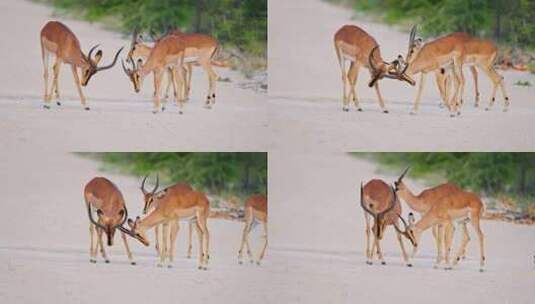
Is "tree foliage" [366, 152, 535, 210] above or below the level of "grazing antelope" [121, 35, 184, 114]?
→ below

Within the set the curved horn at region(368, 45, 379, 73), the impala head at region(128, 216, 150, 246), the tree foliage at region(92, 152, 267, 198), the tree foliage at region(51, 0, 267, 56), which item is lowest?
the impala head at region(128, 216, 150, 246)

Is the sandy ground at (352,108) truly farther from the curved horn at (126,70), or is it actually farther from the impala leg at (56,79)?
the impala leg at (56,79)

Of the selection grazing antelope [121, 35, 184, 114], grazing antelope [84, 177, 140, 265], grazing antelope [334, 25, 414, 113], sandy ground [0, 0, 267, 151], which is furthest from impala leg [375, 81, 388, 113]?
grazing antelope [84, 177, 140, 265]

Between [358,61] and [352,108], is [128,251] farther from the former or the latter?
[358,61]

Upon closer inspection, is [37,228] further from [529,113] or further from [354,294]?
[529,113]

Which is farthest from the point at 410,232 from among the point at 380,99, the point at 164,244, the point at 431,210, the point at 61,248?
the point at 61,248

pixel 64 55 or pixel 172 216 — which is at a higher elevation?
pixel 64 55

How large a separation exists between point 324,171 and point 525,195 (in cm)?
62

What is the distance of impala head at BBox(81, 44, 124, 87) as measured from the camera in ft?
9.09

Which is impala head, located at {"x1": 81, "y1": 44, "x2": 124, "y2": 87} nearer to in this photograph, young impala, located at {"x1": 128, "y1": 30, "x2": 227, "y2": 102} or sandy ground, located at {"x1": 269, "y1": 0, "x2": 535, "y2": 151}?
young impala, located at {"x1": 128, "y1": 30, "x2": 227, "y2": 102}

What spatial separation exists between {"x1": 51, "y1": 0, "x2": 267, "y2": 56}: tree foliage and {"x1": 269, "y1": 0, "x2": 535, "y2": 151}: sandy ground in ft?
0.16

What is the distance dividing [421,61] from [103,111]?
985 millimetres

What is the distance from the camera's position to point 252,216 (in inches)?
111

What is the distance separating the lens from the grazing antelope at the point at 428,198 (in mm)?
2793
